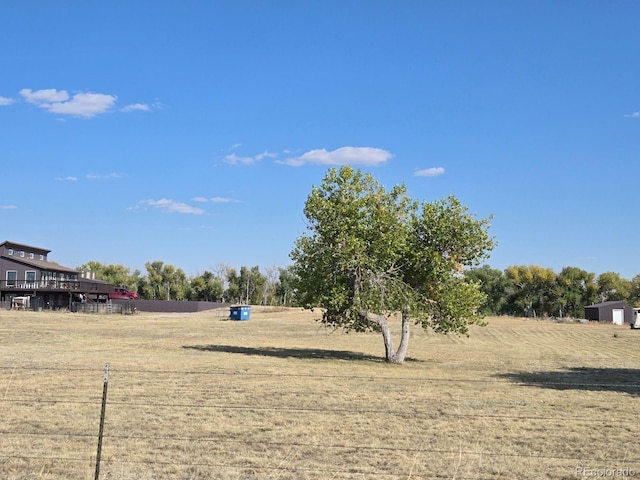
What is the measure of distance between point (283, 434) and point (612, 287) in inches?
5312

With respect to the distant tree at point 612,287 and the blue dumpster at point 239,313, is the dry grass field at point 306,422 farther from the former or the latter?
the distant tree at point 612,287

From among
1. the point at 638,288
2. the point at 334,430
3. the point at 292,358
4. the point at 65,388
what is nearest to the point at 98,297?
the point at 292,358

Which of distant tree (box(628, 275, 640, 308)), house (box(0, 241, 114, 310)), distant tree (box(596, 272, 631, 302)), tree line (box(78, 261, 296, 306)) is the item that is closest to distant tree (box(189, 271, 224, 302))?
tree line (box(78, 261, 296, 306))

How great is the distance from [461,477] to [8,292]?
3201 inches

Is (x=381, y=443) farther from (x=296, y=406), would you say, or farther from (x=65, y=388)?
(x=65, y=388)

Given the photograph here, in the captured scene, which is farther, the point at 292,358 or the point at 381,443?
the point at 292,358

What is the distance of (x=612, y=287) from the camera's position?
13162 centimetres

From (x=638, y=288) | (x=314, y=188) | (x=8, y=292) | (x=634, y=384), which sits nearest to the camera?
(x=634, y=384)

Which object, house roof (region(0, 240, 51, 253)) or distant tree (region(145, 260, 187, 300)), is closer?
house roof (region(0, 240, 51, 253))

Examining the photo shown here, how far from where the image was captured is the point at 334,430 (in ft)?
41.0

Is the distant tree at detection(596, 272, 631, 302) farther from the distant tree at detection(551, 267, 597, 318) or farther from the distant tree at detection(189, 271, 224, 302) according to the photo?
the distant tree at detection(189, 271, 224, 302)

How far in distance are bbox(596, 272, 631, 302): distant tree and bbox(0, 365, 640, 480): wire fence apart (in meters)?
123

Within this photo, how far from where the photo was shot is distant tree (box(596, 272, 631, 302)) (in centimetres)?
13088

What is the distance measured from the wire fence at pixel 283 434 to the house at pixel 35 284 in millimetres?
64687
